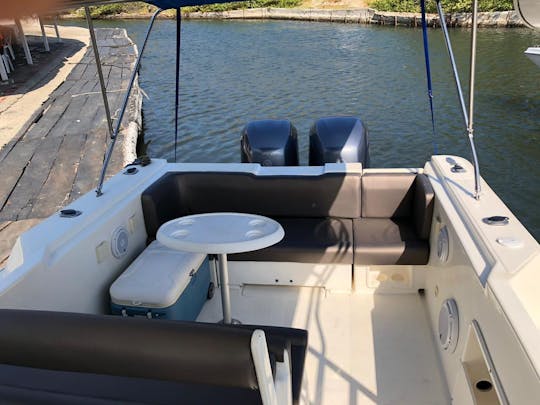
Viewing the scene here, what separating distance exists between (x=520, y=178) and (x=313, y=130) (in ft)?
14.4

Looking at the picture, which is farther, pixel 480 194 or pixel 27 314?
pixel 480 194

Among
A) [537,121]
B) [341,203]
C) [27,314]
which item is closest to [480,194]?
[341,203]

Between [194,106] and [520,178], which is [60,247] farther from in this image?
[194,106]

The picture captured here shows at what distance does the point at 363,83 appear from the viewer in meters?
11.2

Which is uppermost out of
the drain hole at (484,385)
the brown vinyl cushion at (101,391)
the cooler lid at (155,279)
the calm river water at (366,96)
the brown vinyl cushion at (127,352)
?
the brown vinyl cushion at (127,352)

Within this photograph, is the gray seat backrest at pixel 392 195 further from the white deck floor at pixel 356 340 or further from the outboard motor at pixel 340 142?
the outboard motor at pixel 340 142

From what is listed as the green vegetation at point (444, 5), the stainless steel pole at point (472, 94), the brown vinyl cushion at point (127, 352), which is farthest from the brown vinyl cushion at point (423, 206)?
the green vegetation at point (444, 5)

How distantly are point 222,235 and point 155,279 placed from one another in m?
0.61

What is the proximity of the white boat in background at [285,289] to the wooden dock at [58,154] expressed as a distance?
2.06 m

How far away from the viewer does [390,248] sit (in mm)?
2678

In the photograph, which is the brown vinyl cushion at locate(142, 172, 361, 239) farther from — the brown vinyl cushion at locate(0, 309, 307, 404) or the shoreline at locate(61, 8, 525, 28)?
the shoreline at locate(61, 8, 525, 28)

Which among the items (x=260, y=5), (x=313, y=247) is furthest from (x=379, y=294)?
(x=260, y=5)

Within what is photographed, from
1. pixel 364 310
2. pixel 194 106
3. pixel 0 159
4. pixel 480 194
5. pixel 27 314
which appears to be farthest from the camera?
pixel 194 106

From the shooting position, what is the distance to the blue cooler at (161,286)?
230cm
